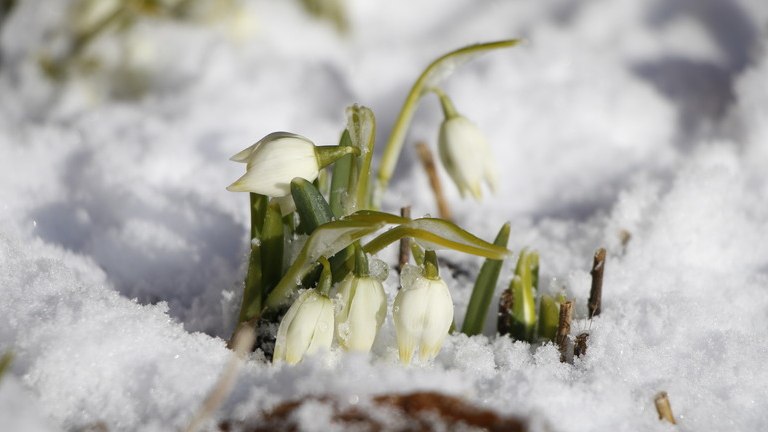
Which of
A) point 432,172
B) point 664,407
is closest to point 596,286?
point 664,407

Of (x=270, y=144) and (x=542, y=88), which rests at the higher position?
(x=542, y=88)

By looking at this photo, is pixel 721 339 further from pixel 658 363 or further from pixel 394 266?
pixel 394 266

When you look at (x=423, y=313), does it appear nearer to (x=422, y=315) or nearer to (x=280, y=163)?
(x=422, y=315)

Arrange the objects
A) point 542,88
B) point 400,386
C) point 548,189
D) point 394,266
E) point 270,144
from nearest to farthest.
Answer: point 400,386
point 270,144
point 394,266
point 548,189
point 542,88

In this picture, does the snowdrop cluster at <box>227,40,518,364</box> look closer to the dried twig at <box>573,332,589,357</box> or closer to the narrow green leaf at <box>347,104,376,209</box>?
the narrow green leaf at <box>347,104,376,209</box>

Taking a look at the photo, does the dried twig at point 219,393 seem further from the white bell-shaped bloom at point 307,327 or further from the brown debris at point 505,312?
the brown debris at point 505,312

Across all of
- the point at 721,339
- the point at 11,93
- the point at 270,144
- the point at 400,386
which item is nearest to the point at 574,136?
the point at 721,339
